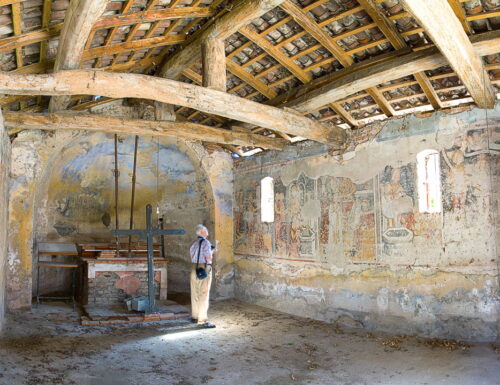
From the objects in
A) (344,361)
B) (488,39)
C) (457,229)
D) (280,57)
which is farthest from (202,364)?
(488,39)

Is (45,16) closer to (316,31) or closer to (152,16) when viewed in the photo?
(152,16)

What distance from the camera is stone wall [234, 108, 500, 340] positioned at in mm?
7016

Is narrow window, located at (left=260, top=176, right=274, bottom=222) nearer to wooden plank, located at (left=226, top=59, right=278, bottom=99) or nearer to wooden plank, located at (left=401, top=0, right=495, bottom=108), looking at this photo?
wooden plank, located at (left=226, top=59, right=278, bottom=99)

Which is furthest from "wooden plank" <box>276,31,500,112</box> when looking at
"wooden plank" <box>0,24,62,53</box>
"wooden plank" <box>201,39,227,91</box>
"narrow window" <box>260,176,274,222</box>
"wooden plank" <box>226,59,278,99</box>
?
"wooden plank" <box>0,24,62,53</box>

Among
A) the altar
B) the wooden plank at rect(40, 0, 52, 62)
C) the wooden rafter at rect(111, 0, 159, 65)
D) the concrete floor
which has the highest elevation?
the wooden rafter at rect(111, 0, 159, 65)

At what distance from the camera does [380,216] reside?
27.0 feet

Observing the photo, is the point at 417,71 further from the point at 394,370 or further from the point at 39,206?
the point at 39,206

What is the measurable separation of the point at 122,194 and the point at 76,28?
30.1 ft

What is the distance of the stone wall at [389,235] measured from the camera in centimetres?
702

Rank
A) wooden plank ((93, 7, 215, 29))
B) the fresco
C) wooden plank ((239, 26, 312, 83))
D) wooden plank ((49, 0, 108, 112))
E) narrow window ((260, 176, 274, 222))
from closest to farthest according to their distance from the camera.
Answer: wooden plank ((49, 0, 108, 112))
wooden plank ((93, 7, 215, 29))
wooden plank ((239, 26, 312, 83))
the fresco
narrow window ((260, 176, 274, 222))

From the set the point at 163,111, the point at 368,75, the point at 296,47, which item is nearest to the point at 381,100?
the point at 368,75

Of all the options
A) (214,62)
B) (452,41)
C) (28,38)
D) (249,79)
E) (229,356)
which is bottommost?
(229,356)

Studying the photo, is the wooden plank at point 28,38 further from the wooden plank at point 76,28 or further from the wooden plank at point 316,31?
the wooden plank at point 316,31

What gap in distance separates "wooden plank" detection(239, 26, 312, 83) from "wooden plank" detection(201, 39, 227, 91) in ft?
1.99
